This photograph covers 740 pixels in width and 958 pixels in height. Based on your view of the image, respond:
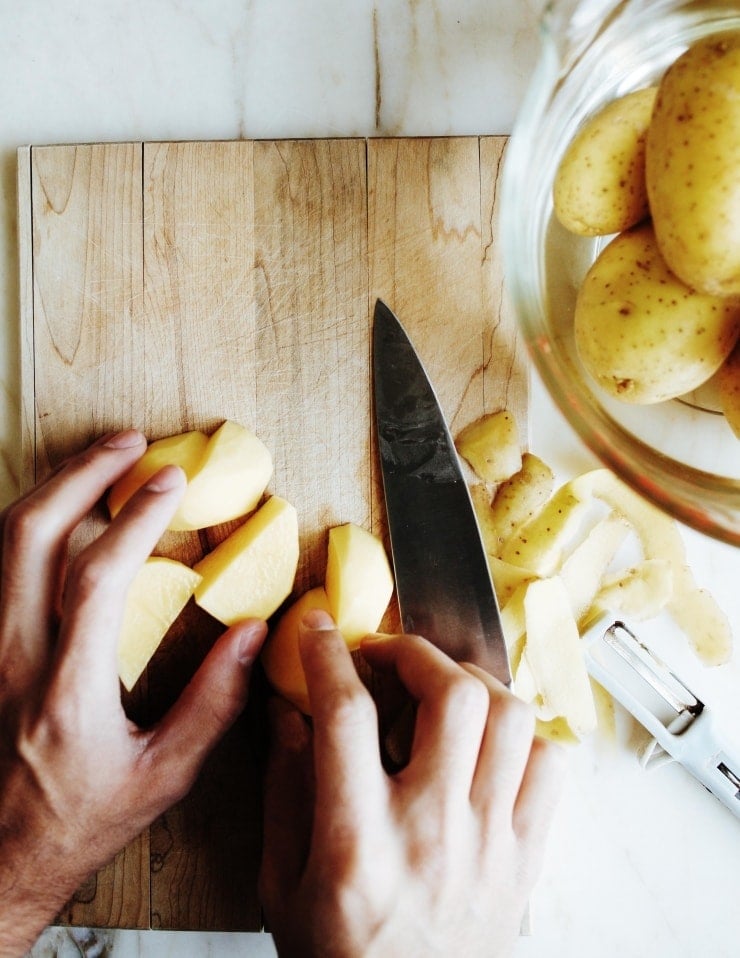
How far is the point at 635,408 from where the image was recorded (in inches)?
31.1

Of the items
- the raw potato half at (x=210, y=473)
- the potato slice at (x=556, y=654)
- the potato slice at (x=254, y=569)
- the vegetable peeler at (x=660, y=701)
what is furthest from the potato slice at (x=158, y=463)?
the vegetable peeler at (x=660, y=701)

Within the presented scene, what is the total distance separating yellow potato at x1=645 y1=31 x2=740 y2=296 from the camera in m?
0.58

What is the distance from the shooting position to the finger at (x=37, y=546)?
2.86ft

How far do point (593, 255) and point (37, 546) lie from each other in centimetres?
67

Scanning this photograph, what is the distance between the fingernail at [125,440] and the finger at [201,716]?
0.25m

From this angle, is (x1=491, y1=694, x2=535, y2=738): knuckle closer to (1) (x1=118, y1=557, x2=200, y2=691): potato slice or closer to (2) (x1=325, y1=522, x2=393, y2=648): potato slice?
(2) (x1=325, y1=522, x2=393, y2=648): potato slice

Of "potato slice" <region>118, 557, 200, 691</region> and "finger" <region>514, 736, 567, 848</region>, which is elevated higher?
"potato slice" <region>118, 557, 200, 691</region>

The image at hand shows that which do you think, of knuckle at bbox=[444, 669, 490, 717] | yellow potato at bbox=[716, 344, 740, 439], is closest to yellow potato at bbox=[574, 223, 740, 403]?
yellow potato at bbox=[716, 344, 740, 439]

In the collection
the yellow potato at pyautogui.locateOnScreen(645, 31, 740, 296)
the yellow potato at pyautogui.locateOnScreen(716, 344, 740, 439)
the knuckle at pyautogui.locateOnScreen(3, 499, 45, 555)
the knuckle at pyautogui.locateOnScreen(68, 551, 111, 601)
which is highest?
the yellow potato at pyautogui.locateOnScreen(645, 31, 740, 296)

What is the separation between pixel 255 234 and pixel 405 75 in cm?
28

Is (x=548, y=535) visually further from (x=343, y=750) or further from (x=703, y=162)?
(x=703, y=162)

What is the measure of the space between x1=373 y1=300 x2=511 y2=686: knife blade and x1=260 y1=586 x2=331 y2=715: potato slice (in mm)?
102

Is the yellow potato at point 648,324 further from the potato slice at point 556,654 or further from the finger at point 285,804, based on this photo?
the finger at point 285,804

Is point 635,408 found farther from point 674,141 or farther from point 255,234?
point 255,234
